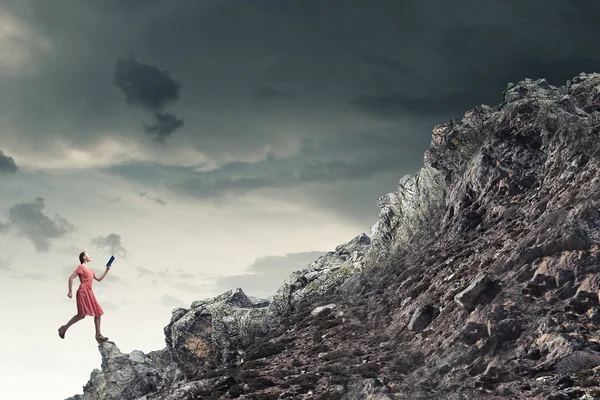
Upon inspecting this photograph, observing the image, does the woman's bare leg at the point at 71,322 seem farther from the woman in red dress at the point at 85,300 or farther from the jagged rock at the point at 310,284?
the jagged rock at the point at 310,284

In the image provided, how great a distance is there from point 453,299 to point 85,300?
3411 cm

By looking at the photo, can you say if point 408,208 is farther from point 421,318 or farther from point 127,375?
point 127,375

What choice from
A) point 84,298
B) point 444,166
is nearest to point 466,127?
point 444,166

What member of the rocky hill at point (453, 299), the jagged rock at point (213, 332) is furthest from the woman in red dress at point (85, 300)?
the jagged rock at point (213, 332)

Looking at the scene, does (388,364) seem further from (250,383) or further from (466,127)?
(466,127)

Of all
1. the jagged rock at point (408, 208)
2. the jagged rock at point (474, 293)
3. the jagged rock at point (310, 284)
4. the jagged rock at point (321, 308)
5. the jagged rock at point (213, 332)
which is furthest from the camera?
the jagged rock at point (310, 284)

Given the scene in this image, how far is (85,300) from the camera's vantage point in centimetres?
1565

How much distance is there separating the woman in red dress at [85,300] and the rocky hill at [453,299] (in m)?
4.50

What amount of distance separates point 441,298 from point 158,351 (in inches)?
3372

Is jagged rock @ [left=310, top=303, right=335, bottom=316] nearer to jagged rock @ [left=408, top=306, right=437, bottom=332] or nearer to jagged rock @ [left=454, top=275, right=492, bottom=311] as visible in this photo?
jagged rock @ [left=408, top=306, right=437, bottom=332]

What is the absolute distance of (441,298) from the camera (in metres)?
43.3

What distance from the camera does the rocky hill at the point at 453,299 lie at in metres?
30.2

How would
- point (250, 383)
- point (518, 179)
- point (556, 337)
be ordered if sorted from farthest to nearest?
point (518, 179)
point (250, 383)
point (556, 337)

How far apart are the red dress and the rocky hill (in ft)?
15.4
